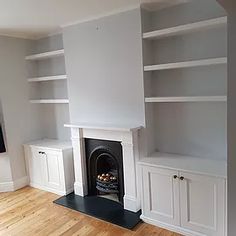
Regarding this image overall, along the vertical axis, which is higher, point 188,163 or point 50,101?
point 50,101

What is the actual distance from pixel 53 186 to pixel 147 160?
172 centimetres

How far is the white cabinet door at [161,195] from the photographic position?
104 inches

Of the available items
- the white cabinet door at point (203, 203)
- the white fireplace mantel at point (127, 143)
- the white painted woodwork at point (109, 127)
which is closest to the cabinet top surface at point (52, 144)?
the white fireplace mantel at point (127, 143)

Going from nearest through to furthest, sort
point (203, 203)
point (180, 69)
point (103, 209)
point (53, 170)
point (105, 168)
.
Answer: point (203, 203)
point (180, 69)
point (103, 209)
point (105, 168)
point (53, 170)

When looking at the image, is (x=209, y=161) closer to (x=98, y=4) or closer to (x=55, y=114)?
(x=98, y=4)

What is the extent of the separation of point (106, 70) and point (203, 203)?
190 cm

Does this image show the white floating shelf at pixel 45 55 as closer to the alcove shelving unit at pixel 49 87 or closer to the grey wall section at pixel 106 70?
the alcove shelving unit at pixel 49 87

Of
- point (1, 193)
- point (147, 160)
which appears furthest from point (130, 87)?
→ point (1, 193)

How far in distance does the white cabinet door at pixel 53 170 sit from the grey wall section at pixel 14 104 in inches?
20.9

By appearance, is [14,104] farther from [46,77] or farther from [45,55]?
[45,55]

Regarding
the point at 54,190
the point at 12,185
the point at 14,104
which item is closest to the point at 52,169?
the point at 54,190

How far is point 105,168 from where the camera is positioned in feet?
11.8

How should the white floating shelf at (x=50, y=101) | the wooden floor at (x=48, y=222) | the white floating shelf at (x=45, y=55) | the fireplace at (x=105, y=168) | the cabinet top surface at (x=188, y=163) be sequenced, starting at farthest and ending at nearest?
the white floating shelf at (x=50, y=101)
the white floating shelf at (x=45, y=55)
the fireplace at (x=105, y=168)
the wooden floor at (x=48, y=222)
the cabinet top surface at (x=188, y=163)

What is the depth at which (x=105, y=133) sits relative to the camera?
3.18 metres
